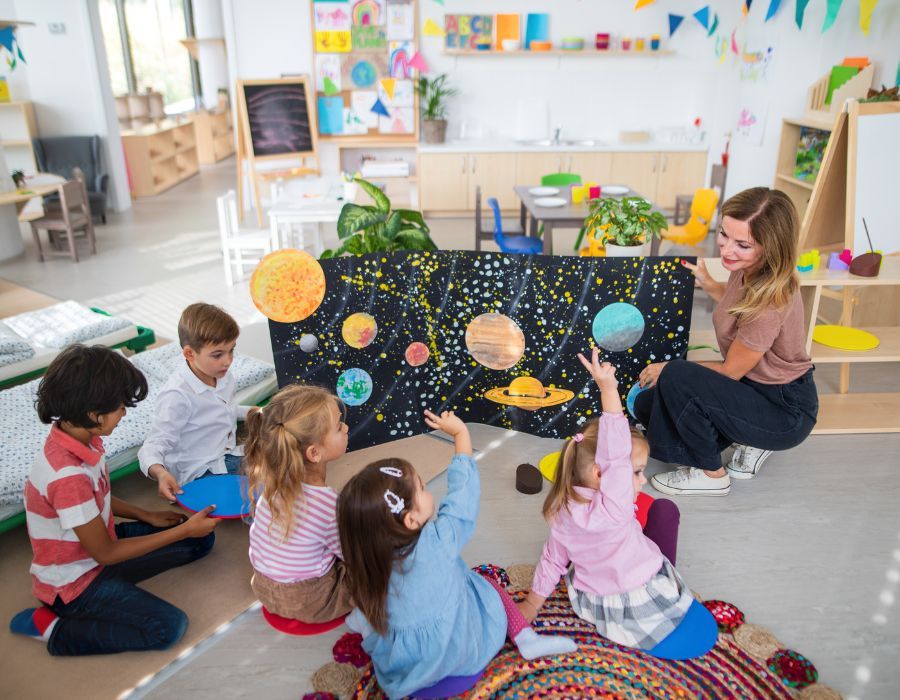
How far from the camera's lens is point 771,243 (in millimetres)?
2398

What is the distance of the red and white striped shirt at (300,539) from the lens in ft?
6.43

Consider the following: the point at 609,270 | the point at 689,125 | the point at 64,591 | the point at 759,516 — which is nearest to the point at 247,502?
the point at 64,591

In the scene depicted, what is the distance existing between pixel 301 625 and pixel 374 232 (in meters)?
1.81

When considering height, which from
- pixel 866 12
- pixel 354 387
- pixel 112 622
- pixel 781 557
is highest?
pixel 866 12

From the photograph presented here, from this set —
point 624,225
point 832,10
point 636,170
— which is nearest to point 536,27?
point 636,170

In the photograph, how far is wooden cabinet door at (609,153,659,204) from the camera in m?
7.21

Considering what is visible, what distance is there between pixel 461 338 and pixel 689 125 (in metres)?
5.94

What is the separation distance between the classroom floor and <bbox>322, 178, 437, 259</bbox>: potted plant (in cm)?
98

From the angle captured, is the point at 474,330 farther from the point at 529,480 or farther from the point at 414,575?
the point at 414,575

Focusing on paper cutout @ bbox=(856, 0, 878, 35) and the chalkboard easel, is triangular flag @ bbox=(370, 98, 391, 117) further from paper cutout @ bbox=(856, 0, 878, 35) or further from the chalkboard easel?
paper cutout @ bbox=(856, 0, 878, 35)

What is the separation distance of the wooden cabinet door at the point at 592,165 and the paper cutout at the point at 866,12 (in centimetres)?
281

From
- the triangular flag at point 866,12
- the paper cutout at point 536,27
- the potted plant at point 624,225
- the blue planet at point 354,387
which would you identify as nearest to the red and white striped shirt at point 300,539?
the blue planet at point 354,387

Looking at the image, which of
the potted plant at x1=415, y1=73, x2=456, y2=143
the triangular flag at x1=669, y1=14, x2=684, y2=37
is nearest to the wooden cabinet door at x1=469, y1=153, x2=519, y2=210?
the potted plant at x1=415, y1=73, x2=456, y2=143

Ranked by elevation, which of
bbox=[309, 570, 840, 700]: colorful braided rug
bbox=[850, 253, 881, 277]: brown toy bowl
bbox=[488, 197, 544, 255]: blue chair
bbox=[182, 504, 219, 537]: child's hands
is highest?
bbox=[850, 253, 881, 277]: brown toy bowl
